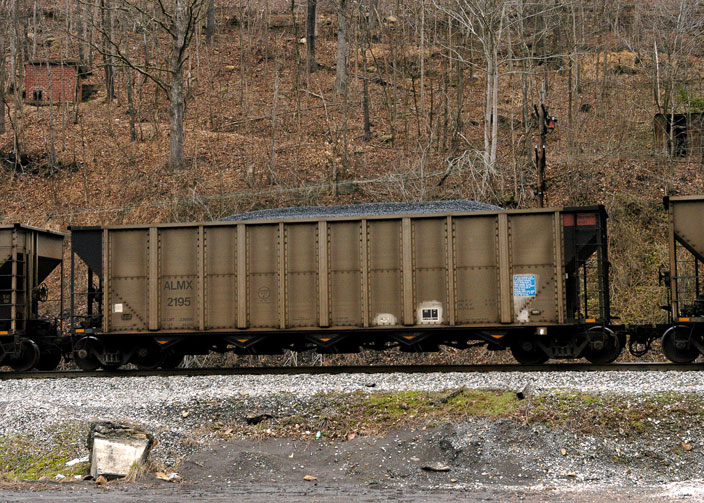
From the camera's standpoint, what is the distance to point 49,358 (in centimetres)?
1675

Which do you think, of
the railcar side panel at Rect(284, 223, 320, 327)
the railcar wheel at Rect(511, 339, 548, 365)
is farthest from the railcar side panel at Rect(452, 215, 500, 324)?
the railcar side panel at Rect(284, 223, 320, 327)

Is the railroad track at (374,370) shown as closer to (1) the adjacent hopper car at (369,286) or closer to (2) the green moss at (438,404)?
(1) the adjacent hopper car at (369,286)

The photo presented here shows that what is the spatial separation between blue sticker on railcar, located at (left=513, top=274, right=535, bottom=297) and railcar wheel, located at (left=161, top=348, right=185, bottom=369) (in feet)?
24.5

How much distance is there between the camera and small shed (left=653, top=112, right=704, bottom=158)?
29.3 m

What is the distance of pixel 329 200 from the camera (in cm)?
2856

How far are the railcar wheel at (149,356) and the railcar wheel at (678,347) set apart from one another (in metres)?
10.5

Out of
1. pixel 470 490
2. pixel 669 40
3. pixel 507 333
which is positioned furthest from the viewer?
pixel 669 40

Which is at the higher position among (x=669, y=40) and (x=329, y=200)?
(x=669, y=40)

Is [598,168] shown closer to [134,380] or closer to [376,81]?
[376,81]

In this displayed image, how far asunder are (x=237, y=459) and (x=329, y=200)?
2016cm

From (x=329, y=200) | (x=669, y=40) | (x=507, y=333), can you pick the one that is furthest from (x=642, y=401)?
(x=669, y=40)

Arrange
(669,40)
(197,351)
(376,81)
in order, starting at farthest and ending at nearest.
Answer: (376,81) < (669,40) < (197,351)

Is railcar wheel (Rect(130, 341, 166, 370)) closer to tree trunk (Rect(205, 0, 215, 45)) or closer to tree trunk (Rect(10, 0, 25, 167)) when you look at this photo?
tree trunk (Rect(10, 0, 25, 167))

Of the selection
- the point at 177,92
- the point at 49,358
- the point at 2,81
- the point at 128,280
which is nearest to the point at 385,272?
the point at 128,280
